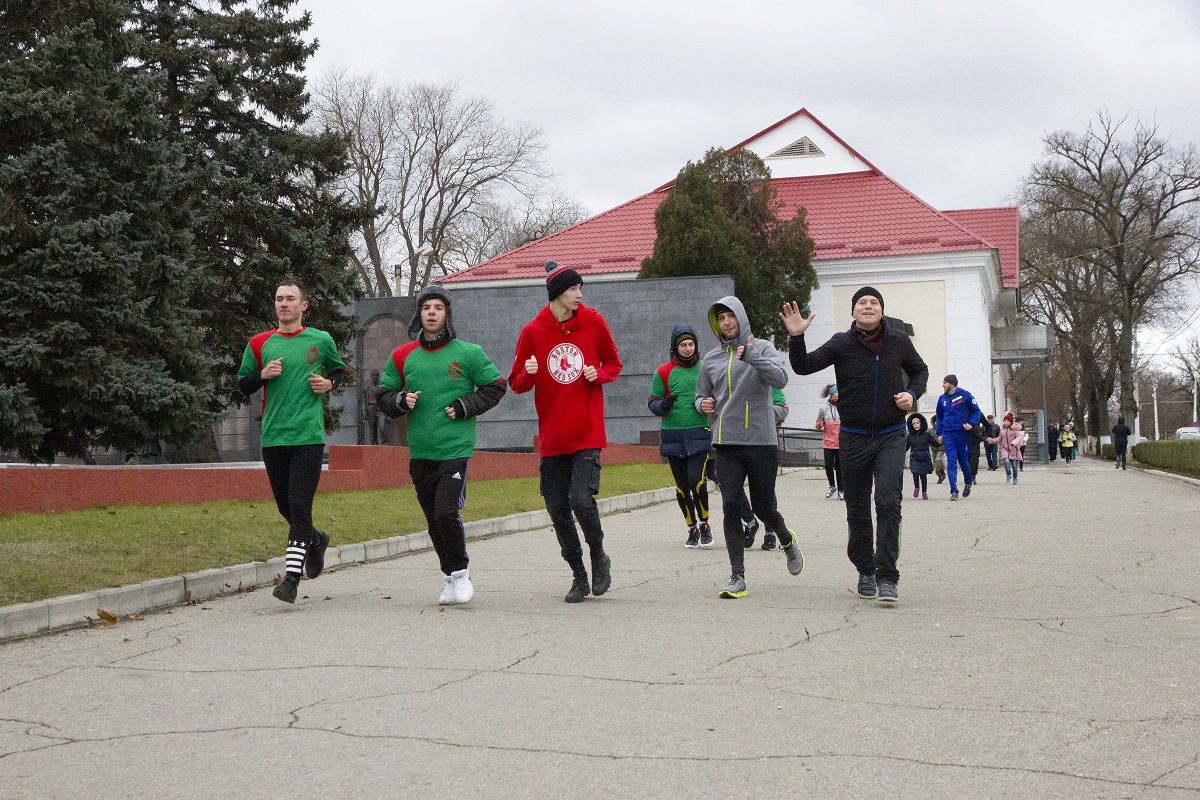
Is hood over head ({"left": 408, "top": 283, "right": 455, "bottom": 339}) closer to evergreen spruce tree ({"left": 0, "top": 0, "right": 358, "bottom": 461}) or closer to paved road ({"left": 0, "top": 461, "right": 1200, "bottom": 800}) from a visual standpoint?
paved road ({"left": 0, "top": 461, "right": 1200, "bottom": 800})

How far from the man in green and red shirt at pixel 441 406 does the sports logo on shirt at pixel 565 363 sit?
1.13 ft

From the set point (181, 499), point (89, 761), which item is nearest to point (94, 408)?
point (181, 499)

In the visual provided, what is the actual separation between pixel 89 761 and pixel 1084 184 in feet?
179

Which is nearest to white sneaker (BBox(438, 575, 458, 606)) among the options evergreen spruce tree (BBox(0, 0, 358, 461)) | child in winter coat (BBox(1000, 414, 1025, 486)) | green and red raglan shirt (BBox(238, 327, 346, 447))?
green and red raglan shirt (BBox(238, 327, 346, 447))

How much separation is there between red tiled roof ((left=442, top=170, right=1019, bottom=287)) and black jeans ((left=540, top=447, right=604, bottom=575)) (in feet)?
115

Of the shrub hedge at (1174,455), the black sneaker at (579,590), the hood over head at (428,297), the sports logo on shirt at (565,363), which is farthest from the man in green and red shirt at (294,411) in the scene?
the shrub hedge at (1174,455)

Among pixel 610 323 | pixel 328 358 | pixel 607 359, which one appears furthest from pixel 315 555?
pixel 610 323

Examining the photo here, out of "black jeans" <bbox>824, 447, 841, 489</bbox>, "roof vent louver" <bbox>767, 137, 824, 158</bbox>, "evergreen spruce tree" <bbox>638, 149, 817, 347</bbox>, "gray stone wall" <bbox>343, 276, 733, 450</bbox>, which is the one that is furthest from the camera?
"roof vent louver" <bbox>767, 137, 824, 158</bbox>

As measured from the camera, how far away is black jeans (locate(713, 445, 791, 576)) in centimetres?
775

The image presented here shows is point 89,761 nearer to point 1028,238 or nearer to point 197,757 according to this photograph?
point 197,757

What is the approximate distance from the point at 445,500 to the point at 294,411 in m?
1.11

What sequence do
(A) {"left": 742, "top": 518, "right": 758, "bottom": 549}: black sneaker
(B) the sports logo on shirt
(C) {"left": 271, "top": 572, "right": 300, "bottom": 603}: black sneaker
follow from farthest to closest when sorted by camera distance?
1. (A) {"left": 742, "top": 518, "right": 758, "bottom": 549}: black sneaker
2. (B) the sports logo on shirt
3. (C) {"left": 271, "top": 572, "right": 300, "bottom": 603}: black sneaker

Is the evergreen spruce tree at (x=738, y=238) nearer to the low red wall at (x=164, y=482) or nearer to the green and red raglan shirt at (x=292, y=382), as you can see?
the low red wall at (x=164, y=482)

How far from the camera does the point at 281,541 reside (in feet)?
33.4
